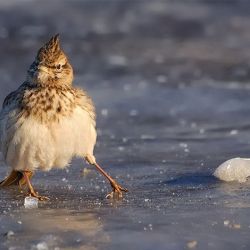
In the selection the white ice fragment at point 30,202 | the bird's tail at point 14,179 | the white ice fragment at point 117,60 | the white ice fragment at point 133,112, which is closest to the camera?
the white ice fragment at point 30,202

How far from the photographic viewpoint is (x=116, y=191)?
6.77 metres

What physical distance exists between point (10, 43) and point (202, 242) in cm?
1046

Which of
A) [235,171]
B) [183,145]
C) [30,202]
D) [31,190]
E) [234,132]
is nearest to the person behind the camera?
[30,202]

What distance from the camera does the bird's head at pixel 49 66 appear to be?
6773mm

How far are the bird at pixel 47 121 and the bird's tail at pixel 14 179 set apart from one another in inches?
6.9

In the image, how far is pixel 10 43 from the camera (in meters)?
15.2

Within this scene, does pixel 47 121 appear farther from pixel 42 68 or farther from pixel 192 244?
pixel 192 244

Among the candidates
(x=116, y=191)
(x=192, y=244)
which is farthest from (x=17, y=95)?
(x=192, y=244)

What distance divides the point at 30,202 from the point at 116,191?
705 mm

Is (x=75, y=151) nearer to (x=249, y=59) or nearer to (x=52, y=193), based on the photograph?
(x=52, y=193)

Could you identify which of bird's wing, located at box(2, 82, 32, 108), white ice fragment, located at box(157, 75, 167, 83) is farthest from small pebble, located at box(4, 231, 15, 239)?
white ice fragment, located at box(157, 75, 167, 83)

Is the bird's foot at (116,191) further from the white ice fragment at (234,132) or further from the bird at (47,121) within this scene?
the white ice fragment at (234,132)

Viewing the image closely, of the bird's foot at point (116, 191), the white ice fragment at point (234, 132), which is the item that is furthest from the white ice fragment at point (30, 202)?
the white ice fragment at point (234, 132)

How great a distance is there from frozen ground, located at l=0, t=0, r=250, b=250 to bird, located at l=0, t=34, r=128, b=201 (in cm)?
26
